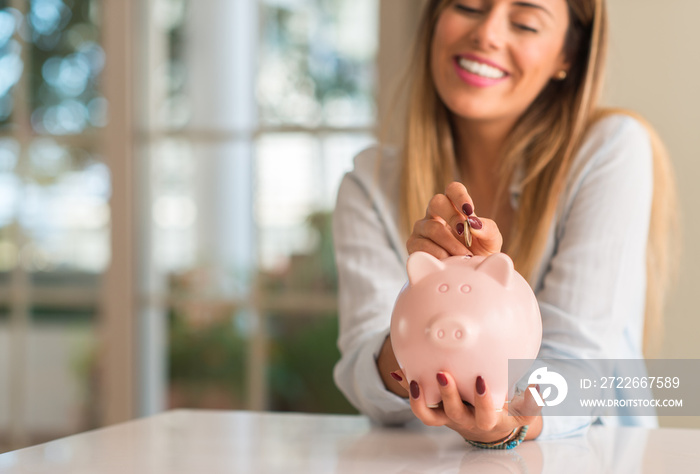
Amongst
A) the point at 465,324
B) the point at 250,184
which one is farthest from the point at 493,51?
the point at 250,184

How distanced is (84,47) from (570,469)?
2.27m

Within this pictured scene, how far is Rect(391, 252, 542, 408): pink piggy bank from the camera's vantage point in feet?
2.44

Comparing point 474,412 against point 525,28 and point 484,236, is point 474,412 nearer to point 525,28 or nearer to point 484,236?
point 484,236

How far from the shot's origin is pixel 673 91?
1.79 m

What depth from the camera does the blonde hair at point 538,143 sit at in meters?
1.27

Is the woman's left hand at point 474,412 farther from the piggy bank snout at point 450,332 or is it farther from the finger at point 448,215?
the finger at point 448,215

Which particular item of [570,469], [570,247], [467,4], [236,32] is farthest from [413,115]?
[236,32]

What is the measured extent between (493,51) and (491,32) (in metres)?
0.03

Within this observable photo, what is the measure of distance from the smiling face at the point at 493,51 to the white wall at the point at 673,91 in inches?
22.3

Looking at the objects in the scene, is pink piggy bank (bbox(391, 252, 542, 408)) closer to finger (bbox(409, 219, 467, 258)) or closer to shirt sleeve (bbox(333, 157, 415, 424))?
finger (bbox(409, 219, 467, 258))

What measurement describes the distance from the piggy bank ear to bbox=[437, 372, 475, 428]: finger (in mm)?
98

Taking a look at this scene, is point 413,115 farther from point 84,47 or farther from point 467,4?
point 84,47

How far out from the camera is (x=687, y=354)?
5.82 ft

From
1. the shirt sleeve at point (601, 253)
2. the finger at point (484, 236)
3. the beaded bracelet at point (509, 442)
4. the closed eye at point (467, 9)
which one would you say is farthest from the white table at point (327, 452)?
the closed eye at point (467, 9)
